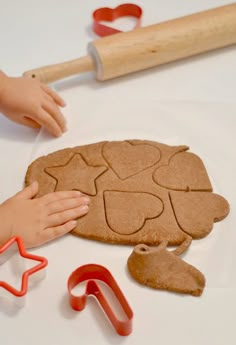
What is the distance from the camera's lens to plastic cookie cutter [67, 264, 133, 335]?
2.54ft

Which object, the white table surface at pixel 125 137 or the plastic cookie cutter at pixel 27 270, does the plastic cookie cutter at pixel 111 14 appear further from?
the plastic cookie cutter at pixel 27 270

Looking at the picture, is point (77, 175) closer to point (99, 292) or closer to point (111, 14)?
point (99, 292)

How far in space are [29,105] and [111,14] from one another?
1.51 ft

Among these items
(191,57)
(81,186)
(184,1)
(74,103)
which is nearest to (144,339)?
(81,186)

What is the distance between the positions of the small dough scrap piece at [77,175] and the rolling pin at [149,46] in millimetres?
265

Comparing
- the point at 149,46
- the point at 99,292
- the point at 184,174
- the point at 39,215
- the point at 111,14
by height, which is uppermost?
the point at 111,14

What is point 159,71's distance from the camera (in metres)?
1.24

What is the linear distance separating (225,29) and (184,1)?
265 millimetres

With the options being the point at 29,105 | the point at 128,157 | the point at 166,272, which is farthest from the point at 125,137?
the point at 166,272

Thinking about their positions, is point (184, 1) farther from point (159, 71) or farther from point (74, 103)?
point (74, 103)

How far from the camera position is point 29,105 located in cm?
105

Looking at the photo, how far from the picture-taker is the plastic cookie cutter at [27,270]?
80 centimetres

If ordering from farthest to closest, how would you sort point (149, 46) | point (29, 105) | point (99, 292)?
1. point (149, 46)
2. point (29, 105)
3. point (99, 292)

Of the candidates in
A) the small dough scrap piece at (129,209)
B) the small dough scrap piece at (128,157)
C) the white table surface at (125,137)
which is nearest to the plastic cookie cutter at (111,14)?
the white table surface at (125,137)
